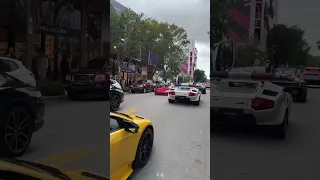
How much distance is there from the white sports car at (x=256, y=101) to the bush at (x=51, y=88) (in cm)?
130

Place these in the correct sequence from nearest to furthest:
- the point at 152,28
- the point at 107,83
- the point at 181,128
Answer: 1. the point at 181,128
2. the point at 152,28
3. the point at 107,83

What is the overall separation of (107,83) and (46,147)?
738mm

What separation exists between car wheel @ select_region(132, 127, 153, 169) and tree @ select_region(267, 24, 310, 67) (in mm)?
1096

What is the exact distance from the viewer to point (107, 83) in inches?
104

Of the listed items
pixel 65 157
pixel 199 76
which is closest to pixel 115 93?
pixel 65 157

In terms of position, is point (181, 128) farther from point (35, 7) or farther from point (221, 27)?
point (35, 7)

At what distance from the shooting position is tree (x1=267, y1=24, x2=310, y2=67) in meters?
2.01

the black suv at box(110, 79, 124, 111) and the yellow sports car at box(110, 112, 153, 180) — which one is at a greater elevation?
the black suv at box(110, 79, 124, 111)

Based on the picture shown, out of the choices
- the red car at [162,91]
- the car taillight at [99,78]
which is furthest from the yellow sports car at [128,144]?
the car taillight at [99,78]

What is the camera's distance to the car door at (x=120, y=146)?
2.36 m

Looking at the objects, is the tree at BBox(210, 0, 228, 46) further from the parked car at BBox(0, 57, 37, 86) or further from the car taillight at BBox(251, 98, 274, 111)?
the parked car at BBox(0, 57, 37, 86)

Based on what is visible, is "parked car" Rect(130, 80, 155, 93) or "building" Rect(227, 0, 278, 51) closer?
"building" Rect(227, 0, 278, 51)

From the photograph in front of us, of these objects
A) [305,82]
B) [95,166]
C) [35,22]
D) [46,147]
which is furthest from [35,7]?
[305,82]

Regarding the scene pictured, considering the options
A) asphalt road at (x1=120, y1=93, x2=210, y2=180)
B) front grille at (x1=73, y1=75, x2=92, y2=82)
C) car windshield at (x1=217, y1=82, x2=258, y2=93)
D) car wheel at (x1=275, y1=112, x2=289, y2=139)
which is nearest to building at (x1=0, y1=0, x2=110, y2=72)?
front grille at (x1=73, y1=75, x2=92, y2=82)
